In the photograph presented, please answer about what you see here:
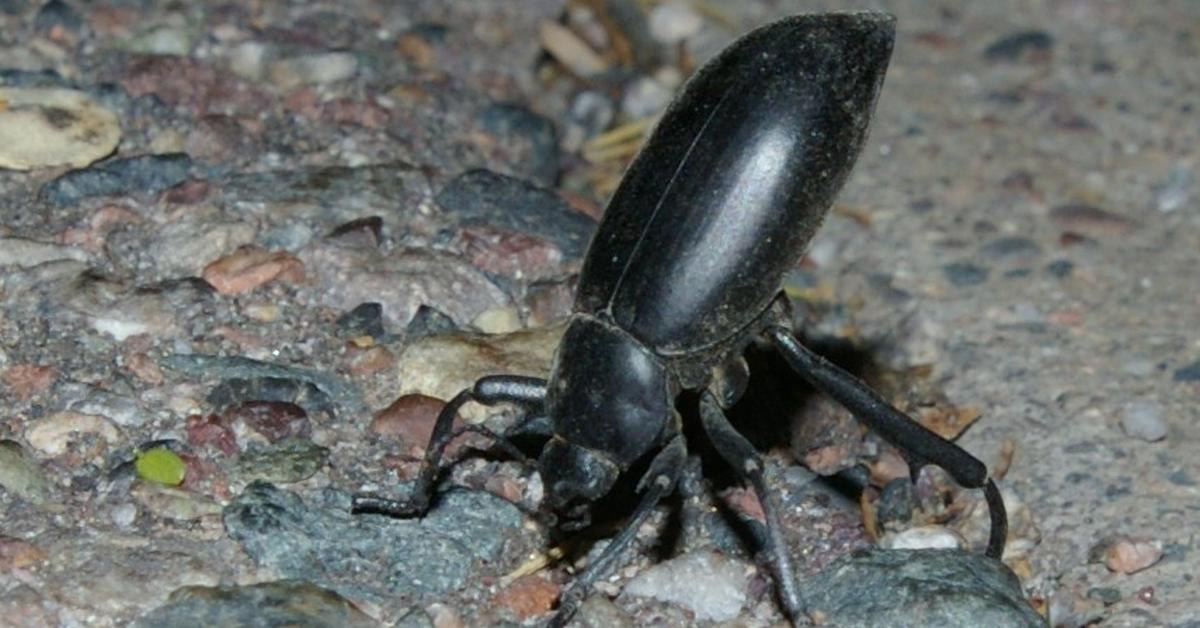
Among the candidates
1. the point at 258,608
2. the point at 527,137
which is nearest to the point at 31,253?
the point at 258,608

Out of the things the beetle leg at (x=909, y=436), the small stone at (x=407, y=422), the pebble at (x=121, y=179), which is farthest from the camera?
the pebble at (x=121, y=179)

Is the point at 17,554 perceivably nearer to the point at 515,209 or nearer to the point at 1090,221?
the point at 515,209

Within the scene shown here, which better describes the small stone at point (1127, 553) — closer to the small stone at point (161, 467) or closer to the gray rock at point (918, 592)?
the gray rock at point (918, 592)

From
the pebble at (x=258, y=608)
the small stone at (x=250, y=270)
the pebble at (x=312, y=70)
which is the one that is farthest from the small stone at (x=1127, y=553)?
the pebble at (x=312, y=70)

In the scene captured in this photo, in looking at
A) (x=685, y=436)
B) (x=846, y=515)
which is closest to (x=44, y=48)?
(x=685, y=436)

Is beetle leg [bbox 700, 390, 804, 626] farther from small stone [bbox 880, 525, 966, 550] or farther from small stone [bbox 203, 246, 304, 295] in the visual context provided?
small stone [bbox 203, 246, 304, 295]

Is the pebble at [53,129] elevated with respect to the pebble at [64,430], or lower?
elevated

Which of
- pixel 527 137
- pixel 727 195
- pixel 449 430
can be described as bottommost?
pixel 527 137
